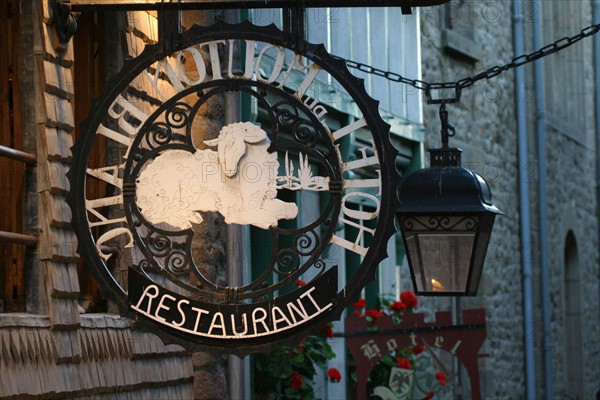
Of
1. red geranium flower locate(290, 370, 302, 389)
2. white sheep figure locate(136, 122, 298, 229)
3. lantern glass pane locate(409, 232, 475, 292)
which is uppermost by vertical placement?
white sheep figure locate(136, 122, 298, 229)

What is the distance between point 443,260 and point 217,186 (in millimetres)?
2261

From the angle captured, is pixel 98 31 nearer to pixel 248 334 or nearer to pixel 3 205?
pixel 3 205

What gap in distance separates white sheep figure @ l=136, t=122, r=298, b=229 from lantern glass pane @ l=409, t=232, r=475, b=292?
6.73 ft

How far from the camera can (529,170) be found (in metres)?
17.9

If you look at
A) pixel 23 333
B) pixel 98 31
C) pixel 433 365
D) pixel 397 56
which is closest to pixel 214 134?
pixel 98 31

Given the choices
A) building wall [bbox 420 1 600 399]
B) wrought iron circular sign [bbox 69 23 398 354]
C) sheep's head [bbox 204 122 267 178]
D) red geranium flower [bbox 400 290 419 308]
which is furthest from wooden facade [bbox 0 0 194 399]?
building wall [bbox 420 1 600 399]

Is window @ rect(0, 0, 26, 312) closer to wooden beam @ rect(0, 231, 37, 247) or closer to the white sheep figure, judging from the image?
wooden beam @ rect(0, 231, 37, 247)

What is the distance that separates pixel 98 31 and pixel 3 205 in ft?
4.38

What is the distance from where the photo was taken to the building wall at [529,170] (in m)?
15.8

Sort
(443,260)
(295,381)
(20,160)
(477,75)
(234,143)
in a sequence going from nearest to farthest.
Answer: (234,143)
(20,160)
(443,260)
(477,75)
(295,381)

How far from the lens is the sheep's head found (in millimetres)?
5648

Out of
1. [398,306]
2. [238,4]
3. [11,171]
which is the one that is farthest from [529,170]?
[238,4]

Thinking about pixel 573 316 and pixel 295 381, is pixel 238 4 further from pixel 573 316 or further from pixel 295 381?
pixel 573 316

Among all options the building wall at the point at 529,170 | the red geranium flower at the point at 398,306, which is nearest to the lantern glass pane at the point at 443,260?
the red geranium flower at the point at 398,306
